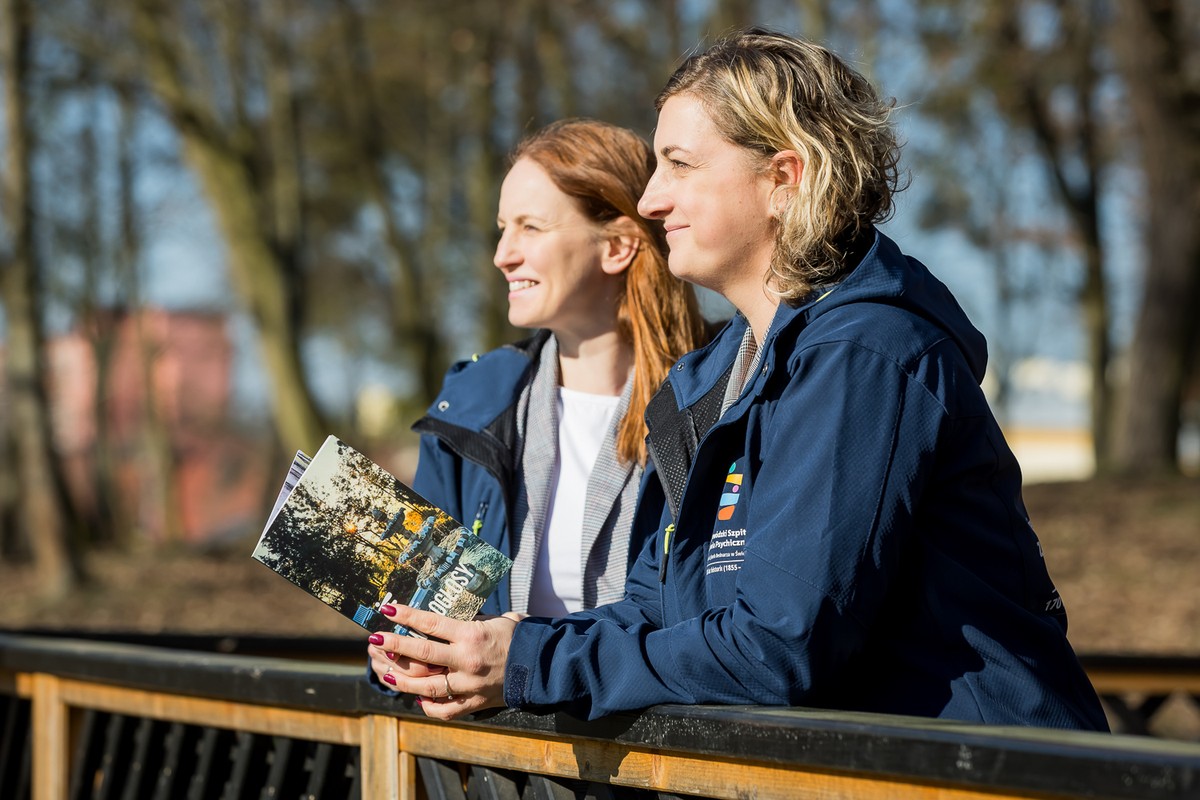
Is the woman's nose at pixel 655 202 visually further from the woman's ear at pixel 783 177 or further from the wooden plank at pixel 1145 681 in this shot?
the wooden plank at pixel 1145 681

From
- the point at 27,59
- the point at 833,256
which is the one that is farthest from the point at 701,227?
the point at 27,59

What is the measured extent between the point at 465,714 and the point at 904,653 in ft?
2.59

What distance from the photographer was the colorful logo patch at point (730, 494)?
95.6 inches

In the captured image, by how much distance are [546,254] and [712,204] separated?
3.46 ft

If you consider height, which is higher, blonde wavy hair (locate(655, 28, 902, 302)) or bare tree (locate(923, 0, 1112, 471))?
bare tree (locate(923, 0, 1112, 471))

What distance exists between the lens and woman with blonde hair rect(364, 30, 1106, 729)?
2180mm

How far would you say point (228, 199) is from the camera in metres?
16.7

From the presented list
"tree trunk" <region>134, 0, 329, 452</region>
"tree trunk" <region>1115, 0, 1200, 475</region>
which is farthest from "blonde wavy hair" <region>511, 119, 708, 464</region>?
"tree trunk" <region>134, 0, 329, 452</region>

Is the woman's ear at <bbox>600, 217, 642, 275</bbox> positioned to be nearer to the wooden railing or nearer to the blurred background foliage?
the wooden railing

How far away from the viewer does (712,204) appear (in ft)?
8.46

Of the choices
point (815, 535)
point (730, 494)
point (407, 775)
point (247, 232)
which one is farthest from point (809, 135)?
point (247, 232)

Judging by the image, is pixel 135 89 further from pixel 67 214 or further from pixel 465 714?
pixel 465 714

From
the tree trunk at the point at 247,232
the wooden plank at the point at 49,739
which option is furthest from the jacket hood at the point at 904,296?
the tree trunk at the point at 247,232

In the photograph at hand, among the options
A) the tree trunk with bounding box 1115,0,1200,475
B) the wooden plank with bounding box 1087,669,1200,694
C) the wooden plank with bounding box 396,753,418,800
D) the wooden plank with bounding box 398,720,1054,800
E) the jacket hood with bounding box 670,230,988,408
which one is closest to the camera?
the wooden plank with bounding box 398,720,1054,800
